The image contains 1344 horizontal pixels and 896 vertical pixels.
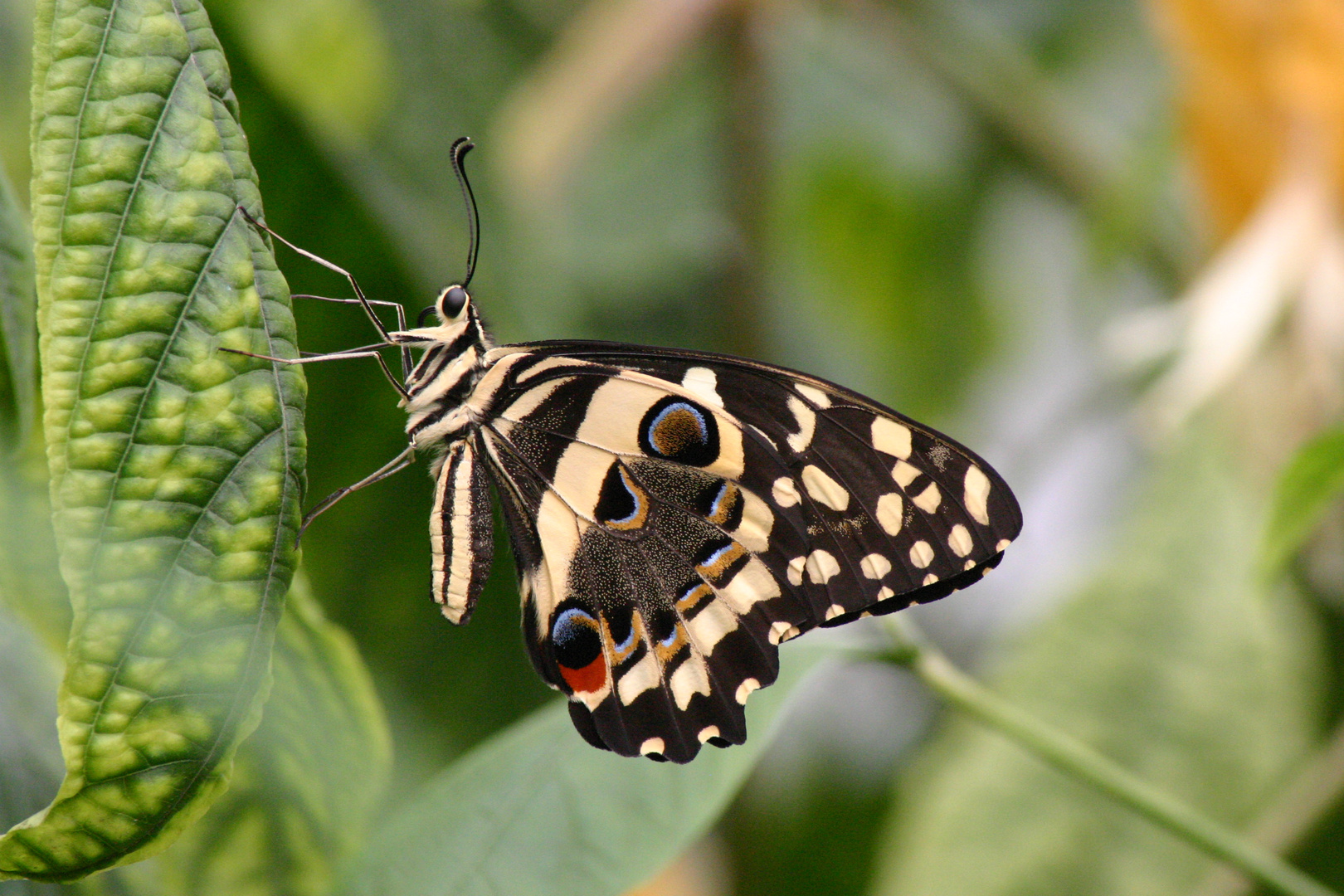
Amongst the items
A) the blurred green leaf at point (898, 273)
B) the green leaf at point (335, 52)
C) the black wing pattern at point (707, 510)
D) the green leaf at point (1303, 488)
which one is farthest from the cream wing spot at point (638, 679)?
the blurred green leaf at point (898, 273)

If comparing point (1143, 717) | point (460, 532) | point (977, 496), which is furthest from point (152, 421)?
point (1143, 717)

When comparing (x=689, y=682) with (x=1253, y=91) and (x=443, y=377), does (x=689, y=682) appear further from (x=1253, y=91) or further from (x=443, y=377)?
(x=1253, y=91)

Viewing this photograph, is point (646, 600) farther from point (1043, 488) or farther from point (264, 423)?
point (1043, 488)

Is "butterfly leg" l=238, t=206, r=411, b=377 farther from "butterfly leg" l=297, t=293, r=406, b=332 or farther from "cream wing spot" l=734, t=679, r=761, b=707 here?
"cream wing spot" l=734, t=679, r=761, b=707

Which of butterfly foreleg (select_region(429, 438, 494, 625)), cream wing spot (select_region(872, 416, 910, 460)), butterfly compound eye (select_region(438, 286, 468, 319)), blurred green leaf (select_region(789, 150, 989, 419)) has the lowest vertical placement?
blurred green leaf (select_region(789, 150, 989, 419))

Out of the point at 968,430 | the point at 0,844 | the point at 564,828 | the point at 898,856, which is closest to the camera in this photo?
the point at 0,844

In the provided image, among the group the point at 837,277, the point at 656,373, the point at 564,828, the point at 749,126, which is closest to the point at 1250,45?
the point at 749,126

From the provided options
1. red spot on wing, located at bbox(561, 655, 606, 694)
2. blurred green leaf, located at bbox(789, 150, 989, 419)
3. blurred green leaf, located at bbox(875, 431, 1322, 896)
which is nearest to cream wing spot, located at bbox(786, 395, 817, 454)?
red spot on wing, located at bbox(561, 655, 606, 694)
